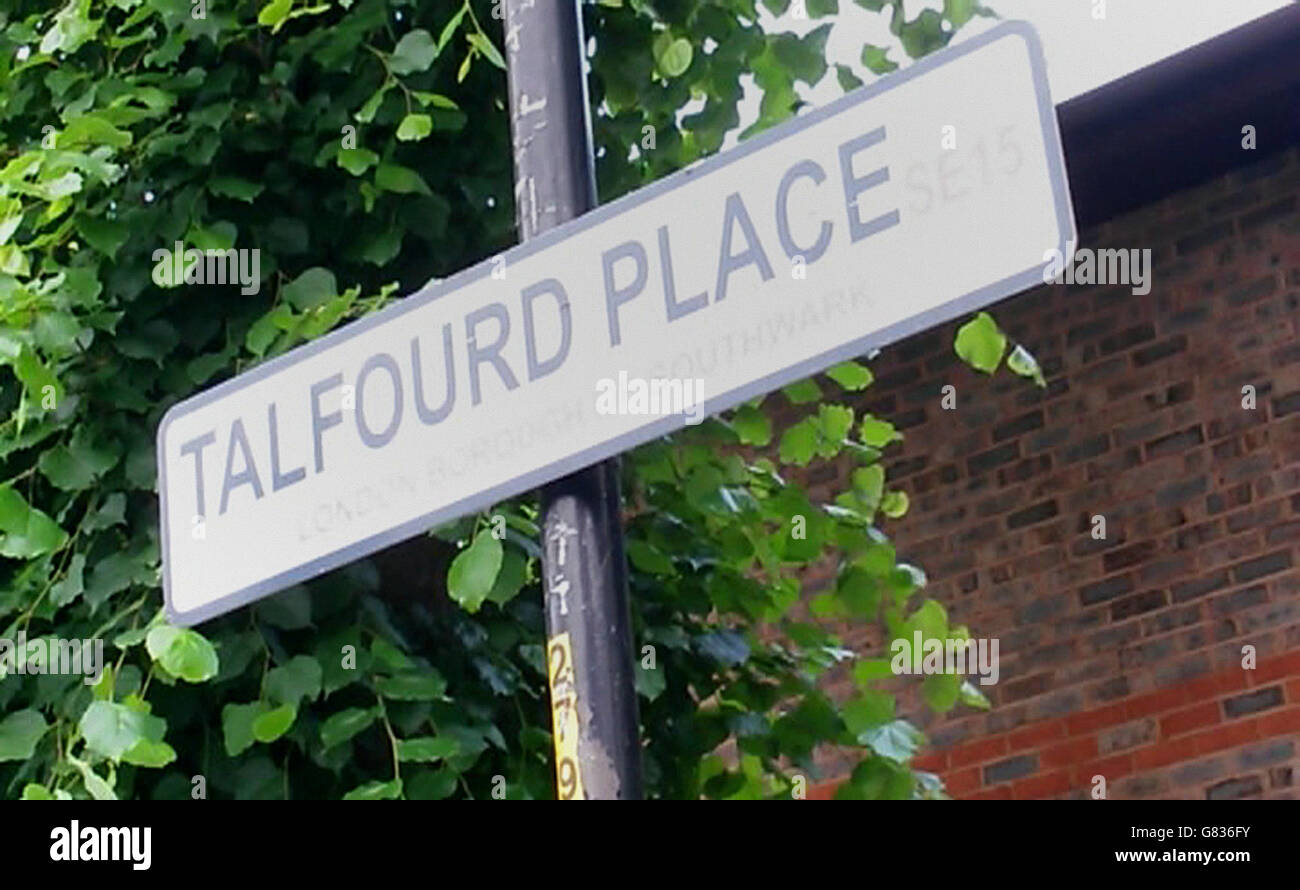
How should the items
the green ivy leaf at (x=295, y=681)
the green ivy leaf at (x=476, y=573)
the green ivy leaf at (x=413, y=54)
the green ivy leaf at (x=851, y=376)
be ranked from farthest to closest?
the green ivy leaf at (x=851, y=376) < the green ivy leaf at (x=413, y=54) < the green ivy leaf at (x=295, y=681) < the green ivy leaf at (x=476, y=573)

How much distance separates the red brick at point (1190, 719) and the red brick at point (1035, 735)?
30 cm

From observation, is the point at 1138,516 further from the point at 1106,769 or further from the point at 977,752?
the point at 977,752

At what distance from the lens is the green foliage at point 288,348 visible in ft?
10.2

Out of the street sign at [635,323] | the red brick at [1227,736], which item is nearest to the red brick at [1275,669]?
the red brick at [1227,736]

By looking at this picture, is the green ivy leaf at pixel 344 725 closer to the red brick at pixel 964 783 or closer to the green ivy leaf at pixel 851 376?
the green ivy leaf at pixel 851 376

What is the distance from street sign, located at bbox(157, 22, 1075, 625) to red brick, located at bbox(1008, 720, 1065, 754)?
12.6ft

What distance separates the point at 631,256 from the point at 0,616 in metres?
1.73

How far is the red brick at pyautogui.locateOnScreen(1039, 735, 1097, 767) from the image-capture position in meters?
5.57

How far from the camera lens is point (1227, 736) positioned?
5.32 meters

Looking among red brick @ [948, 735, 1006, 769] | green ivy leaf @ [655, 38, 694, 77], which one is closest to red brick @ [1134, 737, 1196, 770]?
red brick @ [948, 735, 1006, 769]

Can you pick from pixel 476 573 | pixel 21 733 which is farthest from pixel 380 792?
pixel 21 733
